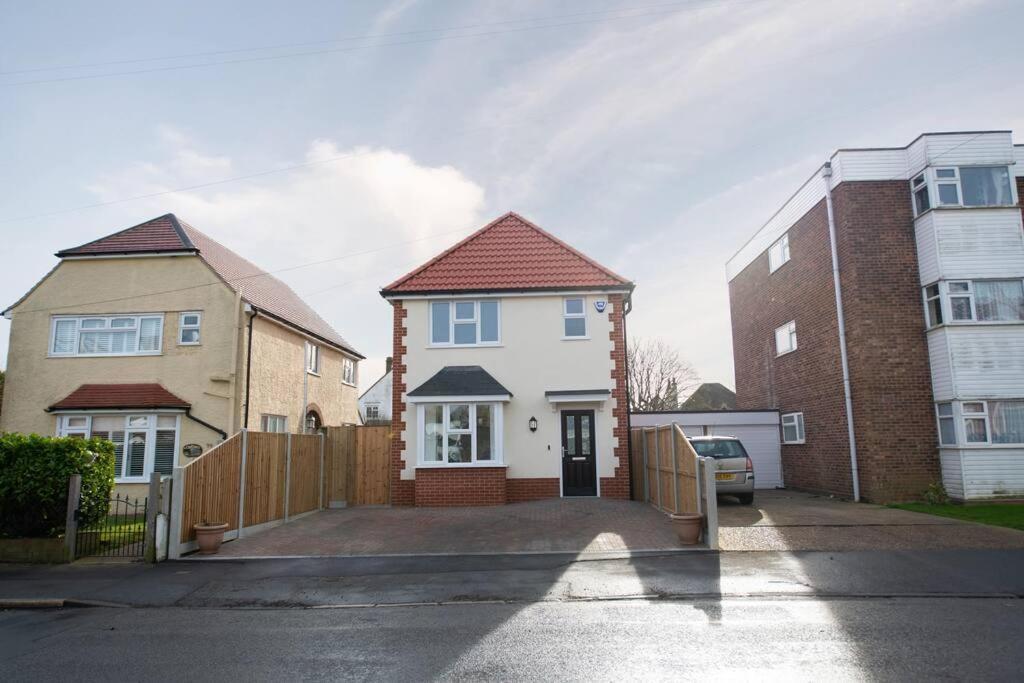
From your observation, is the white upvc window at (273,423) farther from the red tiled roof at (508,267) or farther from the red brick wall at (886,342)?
the red brick wall at (886,342)

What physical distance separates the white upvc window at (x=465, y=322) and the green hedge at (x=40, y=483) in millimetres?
8470

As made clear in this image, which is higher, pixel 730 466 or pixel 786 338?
pixel 786 338

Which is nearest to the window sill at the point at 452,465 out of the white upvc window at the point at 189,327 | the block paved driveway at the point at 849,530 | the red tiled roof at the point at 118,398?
the block paved driveway at the point at 849,530

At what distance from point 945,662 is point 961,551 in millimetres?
5845

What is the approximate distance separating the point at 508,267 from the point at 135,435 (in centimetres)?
1114

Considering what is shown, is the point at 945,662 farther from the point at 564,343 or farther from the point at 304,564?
the point at 564,343

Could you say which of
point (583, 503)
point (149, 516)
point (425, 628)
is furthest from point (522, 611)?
point (583, 503)

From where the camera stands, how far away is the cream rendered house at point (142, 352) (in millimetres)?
18016

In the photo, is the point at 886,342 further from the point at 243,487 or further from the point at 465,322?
the point at 243,487

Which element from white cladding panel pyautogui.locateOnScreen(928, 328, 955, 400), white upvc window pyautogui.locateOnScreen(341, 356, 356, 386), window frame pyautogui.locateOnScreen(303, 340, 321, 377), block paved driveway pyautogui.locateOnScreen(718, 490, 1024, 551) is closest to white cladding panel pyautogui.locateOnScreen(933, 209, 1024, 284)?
white cladding panel pyautogui.locateOnScreen(928, 328, 955, 400)

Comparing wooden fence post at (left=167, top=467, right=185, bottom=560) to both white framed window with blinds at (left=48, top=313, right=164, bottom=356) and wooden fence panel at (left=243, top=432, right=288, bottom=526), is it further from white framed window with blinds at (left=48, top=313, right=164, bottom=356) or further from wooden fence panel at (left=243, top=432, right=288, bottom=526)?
white framed window with blinds at (left=48, top=313, right=164, bottom=356)

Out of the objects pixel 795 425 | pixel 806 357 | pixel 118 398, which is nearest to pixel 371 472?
pixel 118 398

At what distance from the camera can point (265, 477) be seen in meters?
13.9

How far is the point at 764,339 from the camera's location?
23844mm
